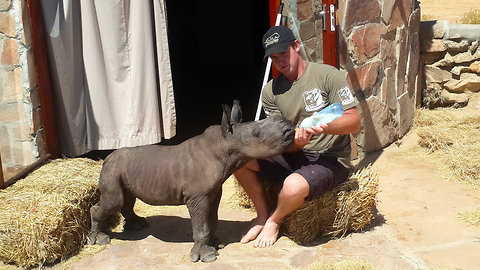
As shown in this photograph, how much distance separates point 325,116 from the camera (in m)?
4.12

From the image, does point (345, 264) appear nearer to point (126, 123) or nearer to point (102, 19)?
point (126, 123)

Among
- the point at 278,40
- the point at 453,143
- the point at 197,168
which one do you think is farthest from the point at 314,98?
the point at 453,143

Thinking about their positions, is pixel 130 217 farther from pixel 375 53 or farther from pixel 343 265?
pixel 375 53

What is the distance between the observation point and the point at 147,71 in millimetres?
5473

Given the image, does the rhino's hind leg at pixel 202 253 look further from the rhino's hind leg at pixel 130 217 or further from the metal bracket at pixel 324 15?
the metal bracket at pixel 324 15

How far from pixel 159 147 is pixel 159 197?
407 mm

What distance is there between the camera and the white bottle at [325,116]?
4.11m

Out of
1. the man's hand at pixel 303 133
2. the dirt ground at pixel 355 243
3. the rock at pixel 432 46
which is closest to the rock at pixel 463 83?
the rock at pixel 432 46

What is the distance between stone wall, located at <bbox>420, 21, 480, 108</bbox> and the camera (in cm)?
787

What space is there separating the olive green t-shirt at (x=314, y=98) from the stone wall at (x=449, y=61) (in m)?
3.97

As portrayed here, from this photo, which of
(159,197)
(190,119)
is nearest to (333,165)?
(159,197)

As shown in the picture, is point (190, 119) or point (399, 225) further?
point (190, 119)

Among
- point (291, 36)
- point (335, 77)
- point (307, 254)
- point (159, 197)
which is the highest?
point (291, 36)

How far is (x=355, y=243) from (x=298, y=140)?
3.25ft
